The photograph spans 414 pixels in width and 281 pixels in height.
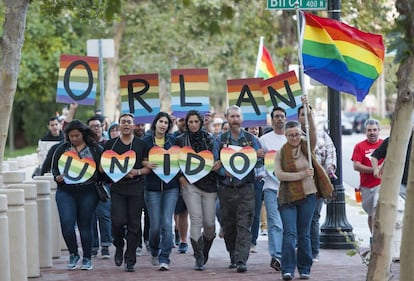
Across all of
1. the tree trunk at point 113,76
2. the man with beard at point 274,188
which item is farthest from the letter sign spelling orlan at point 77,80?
the tree trunk at point 113,76

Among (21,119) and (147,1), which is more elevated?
(147,1)

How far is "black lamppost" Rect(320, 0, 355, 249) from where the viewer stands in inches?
613

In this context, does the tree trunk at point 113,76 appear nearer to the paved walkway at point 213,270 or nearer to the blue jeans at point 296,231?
the paved walkway at point 213,270

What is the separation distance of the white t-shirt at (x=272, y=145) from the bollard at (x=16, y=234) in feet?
10.7

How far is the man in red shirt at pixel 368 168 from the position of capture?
47.3 feet

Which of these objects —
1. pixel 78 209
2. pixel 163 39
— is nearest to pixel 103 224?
pixel 78 209

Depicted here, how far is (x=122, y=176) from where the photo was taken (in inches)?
533

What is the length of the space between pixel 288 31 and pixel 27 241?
21.3 meters

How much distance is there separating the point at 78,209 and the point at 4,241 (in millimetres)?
2688

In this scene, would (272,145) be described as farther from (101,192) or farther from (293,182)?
(101,192)

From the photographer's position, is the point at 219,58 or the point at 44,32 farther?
the point at 219,58

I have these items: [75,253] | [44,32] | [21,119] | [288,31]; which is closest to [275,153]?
[75,253]

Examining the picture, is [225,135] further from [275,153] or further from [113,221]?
[113,221]

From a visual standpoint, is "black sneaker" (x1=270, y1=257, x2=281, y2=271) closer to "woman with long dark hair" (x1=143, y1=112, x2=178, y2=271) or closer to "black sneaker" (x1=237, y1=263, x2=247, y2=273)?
"black sneaker" (x1=237, y1=263, x2=247, y2=273)
